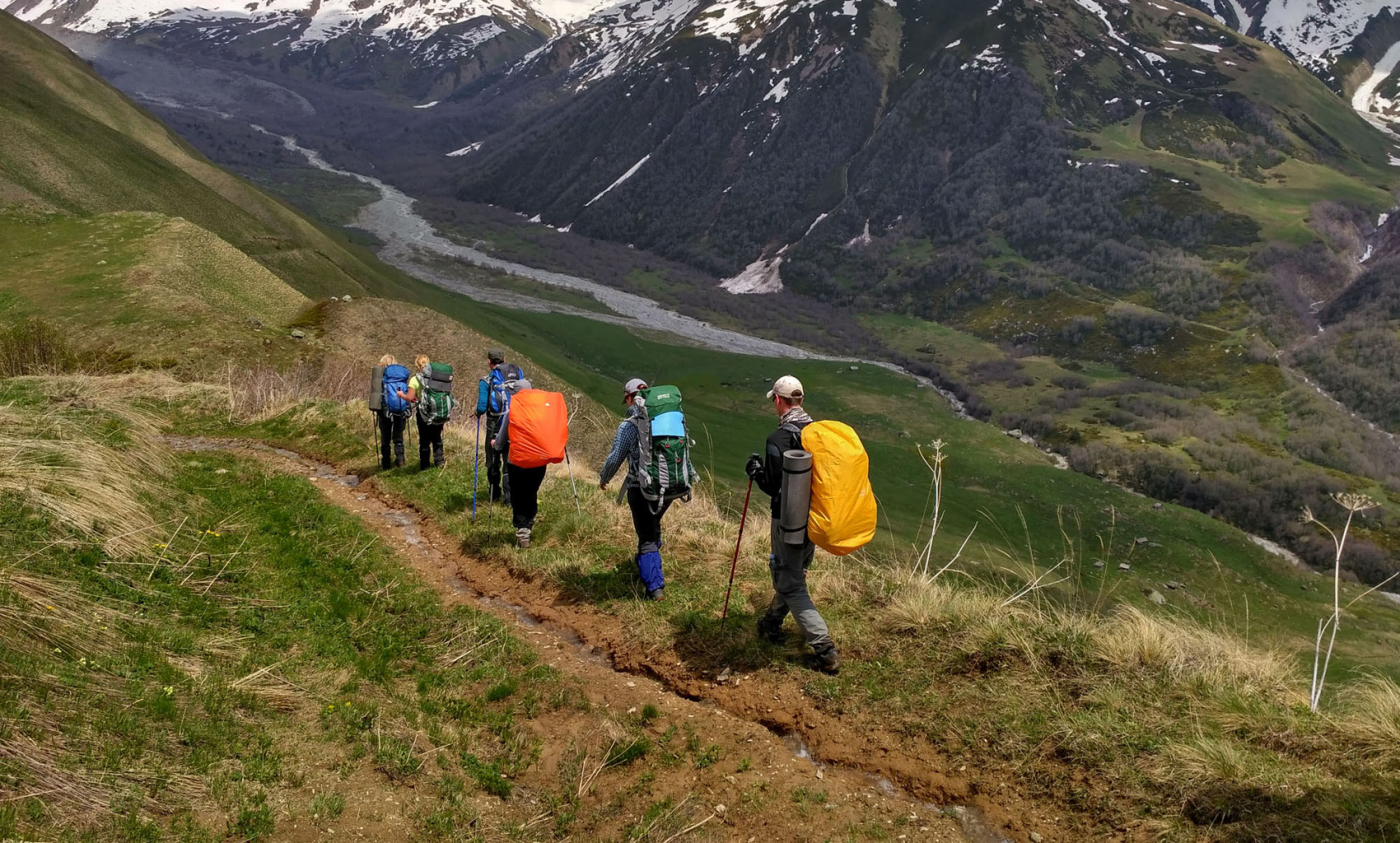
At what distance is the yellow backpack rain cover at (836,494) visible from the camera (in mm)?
7910

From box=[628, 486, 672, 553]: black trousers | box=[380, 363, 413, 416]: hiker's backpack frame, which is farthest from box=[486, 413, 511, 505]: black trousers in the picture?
box=[628, 486, 672, 553]: black trousers

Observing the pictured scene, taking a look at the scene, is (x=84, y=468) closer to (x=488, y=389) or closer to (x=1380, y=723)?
(x=488, y=389)

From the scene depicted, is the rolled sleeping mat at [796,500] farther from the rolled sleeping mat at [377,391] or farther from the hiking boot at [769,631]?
the rolled sleeping mat at [377,391]

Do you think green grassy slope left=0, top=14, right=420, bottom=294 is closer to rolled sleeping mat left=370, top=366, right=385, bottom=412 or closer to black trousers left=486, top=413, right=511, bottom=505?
rolled sleeping mat left=370, top=366, right=385, bottom=412

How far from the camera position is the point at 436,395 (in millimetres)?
15789

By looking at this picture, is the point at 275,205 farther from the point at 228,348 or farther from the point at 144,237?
the point at 228,348

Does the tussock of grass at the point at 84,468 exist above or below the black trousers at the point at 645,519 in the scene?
above

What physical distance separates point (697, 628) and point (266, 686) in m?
4.80

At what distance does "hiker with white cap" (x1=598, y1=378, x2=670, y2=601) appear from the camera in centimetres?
1021

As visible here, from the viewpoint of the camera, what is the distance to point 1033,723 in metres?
7.27

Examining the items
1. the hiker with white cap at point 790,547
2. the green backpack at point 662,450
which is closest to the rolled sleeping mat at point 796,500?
the hiker with white cap at point 790,547

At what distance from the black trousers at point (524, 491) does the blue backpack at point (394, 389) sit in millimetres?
5772

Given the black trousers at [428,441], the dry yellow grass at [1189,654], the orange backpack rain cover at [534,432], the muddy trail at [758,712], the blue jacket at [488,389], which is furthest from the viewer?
the black trousers at [428,441]

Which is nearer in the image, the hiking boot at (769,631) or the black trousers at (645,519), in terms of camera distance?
the hiking boot at (769,631)
